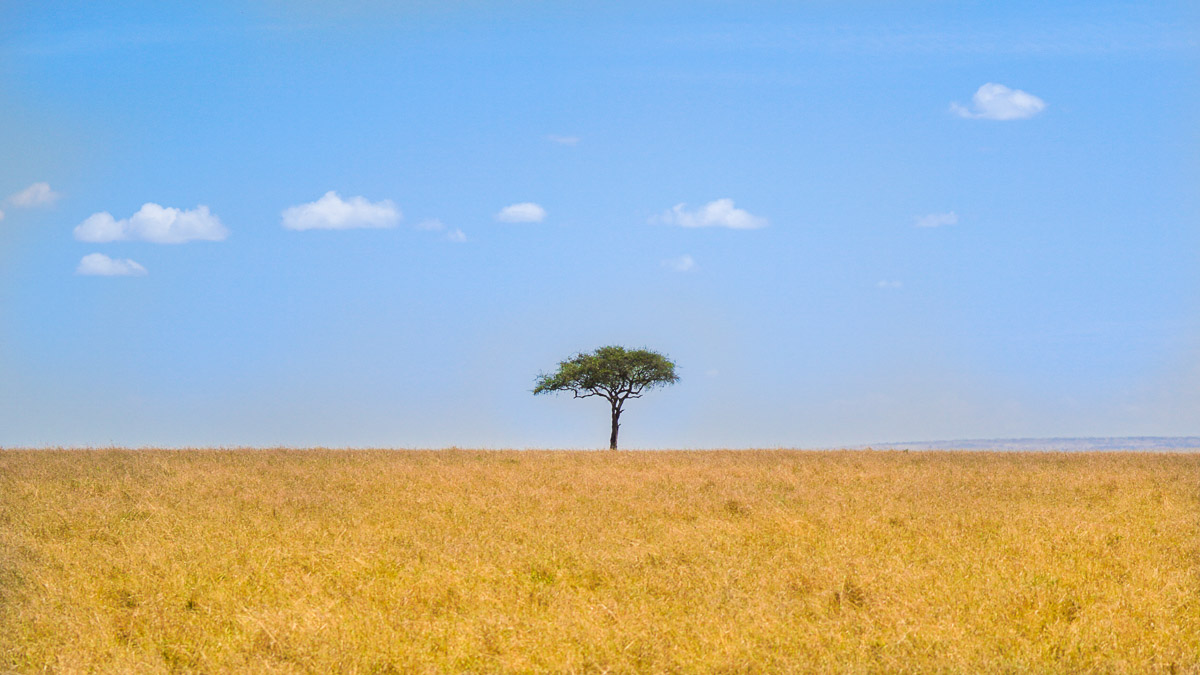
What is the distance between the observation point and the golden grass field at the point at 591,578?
9016 mm

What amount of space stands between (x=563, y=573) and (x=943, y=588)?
4.55m

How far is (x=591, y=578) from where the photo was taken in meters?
11.7

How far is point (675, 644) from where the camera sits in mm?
9078

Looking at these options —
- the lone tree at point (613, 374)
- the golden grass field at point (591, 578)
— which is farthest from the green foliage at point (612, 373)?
the golden grass field at point (591, 578)

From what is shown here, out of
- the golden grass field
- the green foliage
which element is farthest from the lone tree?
the golden grass field

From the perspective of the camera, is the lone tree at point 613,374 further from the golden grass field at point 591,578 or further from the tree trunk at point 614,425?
the golden grass field at point 591,578

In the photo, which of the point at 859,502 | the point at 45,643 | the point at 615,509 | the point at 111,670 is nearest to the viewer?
the point at 111,670

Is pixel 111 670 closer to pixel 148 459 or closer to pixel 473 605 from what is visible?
pixel 473 605

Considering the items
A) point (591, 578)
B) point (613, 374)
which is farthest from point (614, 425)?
point (591, 578)

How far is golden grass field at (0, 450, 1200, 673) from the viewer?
902 cm

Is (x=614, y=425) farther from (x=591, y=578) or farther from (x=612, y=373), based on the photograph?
(x=591, y=578)

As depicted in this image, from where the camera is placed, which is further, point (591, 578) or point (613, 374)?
point (613, 374)

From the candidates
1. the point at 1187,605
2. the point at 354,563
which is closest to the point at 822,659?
the point at 1187,605

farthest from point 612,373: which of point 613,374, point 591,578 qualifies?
point 591,578
